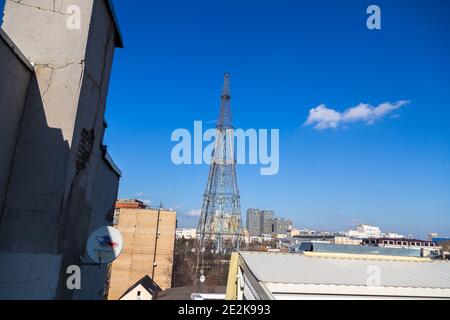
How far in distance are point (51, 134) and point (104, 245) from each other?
2366 mm

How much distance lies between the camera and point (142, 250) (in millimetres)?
36281

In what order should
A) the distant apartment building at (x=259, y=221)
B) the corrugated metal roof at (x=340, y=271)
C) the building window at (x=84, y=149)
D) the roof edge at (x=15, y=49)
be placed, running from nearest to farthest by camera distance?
the roof edge at (x=15, y=49), the building window at (x=84, y=149), the corrugated metal roof at (x=340, y=271), the distant apartment building at (x=259, y=221)

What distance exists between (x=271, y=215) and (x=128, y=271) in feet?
466

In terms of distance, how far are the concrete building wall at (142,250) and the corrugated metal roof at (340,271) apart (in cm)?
3046

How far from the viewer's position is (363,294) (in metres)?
6.79

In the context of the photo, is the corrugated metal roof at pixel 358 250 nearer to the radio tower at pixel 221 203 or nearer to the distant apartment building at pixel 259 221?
the radio tower at pixel 221 203

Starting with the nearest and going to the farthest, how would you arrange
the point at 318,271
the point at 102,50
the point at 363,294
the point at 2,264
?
the point at 2,264 → the point at 102,50 → the point at 363,294 → the point at 318,271

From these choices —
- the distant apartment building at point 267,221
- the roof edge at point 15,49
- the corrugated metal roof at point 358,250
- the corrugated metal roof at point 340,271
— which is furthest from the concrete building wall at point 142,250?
the distant apartment building at point 267,221

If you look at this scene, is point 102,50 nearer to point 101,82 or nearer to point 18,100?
point 101,82

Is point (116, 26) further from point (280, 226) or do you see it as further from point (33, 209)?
point (280, 226)

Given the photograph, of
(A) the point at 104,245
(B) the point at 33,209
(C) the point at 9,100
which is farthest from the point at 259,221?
(C) the point at 9,100

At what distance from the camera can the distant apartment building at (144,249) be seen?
35.4 m

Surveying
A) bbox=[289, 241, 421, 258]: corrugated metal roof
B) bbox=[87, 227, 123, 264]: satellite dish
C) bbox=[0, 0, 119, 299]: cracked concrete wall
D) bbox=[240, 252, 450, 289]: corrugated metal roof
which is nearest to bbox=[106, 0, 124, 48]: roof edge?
bbox=[0, 0, 119, 299]: cracked concrete wall
